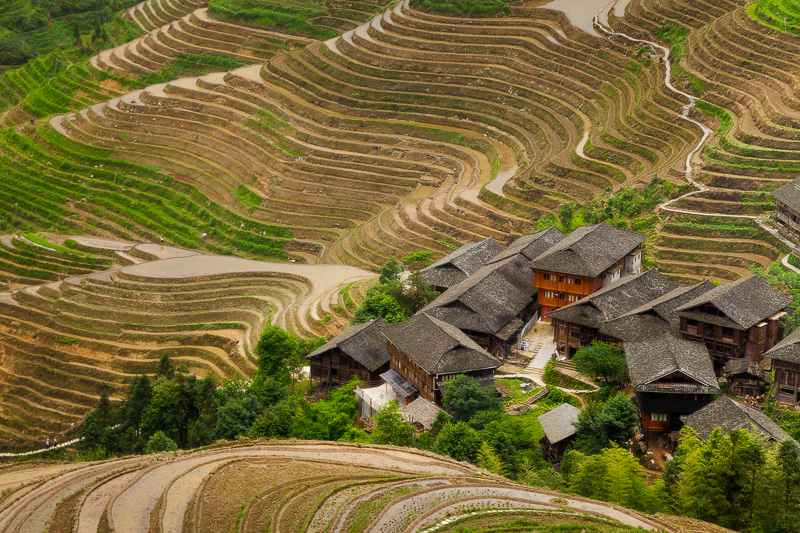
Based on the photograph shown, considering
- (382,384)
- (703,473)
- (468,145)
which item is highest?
(468,145)

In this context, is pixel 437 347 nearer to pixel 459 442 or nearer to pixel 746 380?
pixel 459 442

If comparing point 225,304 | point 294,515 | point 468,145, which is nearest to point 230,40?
point 468,145

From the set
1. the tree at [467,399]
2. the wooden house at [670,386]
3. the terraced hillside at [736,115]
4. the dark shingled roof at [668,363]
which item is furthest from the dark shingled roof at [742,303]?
the tree at [467,399]

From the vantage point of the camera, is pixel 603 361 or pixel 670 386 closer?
pixel 670 386

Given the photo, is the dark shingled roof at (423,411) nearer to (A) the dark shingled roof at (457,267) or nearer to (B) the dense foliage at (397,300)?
(B) the dense foliage at (397,300)

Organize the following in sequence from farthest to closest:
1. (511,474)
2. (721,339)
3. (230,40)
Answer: (230,40)
(721,339)
(511,474)

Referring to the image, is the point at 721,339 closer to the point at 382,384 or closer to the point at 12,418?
the point at 382,384

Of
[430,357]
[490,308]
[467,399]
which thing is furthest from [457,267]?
[467,399]
